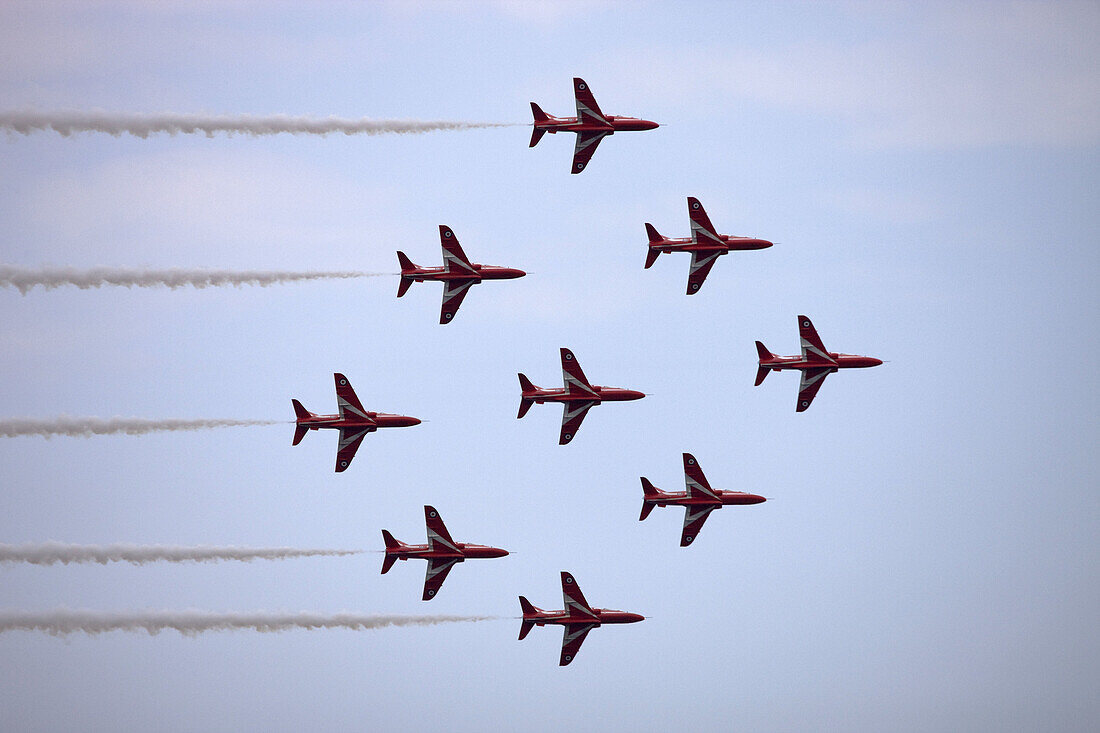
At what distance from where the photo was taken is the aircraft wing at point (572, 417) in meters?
104

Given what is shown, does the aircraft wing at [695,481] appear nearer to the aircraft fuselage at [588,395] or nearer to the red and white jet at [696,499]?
the red and white jet at [696,499]

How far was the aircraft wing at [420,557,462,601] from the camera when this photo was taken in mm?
103750

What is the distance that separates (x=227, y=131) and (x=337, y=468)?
68.9 feet

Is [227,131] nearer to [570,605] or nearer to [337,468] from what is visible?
[337,468]

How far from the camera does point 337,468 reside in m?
102

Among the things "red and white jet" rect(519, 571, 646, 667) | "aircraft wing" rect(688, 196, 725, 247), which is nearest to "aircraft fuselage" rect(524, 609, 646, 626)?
"red and white jet" rect(519, 571, 646, 667)

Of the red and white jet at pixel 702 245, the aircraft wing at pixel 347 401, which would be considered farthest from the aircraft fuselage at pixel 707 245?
the aircraft wing at pixel 347 401

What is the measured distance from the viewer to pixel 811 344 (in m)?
107

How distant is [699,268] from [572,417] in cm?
1233

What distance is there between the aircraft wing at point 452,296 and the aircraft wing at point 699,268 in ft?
45.8

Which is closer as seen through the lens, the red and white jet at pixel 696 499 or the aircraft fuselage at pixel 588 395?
the aircraft fuselage at pixel 588 395

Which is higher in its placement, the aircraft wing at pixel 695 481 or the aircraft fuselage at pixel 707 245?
the aircraft fuselage at pixel 707 245

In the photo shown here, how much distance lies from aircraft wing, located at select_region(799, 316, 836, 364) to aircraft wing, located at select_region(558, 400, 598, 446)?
1390cm

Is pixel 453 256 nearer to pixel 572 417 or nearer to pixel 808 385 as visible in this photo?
pixel 572 417
